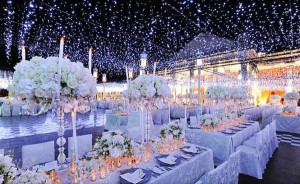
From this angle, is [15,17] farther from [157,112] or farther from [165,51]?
[165,51]

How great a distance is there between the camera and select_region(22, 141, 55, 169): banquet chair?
2.68m

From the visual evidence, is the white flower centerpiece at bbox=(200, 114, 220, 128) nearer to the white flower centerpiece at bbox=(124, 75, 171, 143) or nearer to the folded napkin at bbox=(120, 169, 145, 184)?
the white flower centerpiece at bbox=(124, 75, 171, 143)

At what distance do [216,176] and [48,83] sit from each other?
187 centimetres

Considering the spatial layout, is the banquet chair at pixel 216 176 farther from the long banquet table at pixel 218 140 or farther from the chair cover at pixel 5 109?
the chair cover at pixel 5 109

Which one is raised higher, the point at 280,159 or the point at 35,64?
the point at 35,64

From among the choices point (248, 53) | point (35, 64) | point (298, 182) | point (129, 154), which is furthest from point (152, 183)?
point (248, 53)

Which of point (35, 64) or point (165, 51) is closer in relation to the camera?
point (35, 64)

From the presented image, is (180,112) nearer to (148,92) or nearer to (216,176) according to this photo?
(148,92)

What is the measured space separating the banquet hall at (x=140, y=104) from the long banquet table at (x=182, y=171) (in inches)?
0.5

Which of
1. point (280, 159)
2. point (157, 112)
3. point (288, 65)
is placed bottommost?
point (280, 159)

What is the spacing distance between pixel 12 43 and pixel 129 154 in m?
11.5

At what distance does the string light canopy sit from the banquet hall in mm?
42

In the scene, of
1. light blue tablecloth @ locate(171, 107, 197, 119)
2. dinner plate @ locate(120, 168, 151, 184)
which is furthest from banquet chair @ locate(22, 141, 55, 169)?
light blue tablecloth @ locate(171, 107, 197, 119)

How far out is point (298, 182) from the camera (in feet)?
12.1
